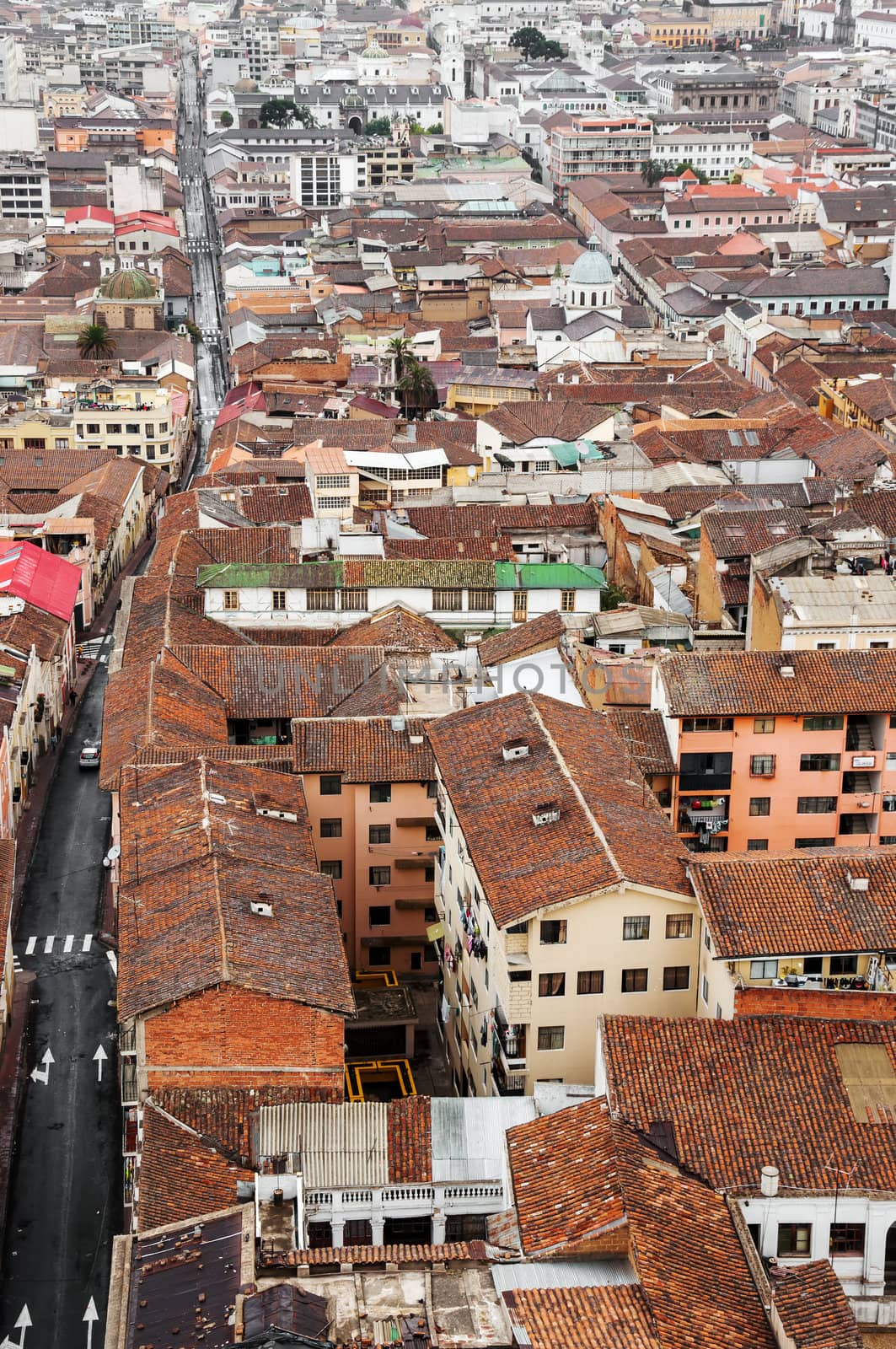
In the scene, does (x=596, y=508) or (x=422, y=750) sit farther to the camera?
(x=596, y=508)

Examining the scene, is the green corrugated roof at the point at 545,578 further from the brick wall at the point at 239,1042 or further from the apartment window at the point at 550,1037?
the brick wall at the point at 239,1042

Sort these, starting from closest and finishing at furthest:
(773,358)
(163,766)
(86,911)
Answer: (163,766) → (86,911) → (773,358)

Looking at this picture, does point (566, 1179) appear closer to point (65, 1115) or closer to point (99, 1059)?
point (65, 1115)

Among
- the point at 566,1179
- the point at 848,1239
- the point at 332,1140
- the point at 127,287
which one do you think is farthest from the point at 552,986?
the point at 127,287

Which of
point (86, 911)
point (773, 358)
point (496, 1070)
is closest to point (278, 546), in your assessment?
point (86, 911)

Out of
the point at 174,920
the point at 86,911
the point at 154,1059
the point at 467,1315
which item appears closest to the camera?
the point at 467,1315

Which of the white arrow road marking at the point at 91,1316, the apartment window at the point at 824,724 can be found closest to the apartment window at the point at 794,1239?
the white arrow road marking at the point at 91,1316

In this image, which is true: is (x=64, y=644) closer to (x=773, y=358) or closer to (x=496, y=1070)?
(x=496, y=1070)
